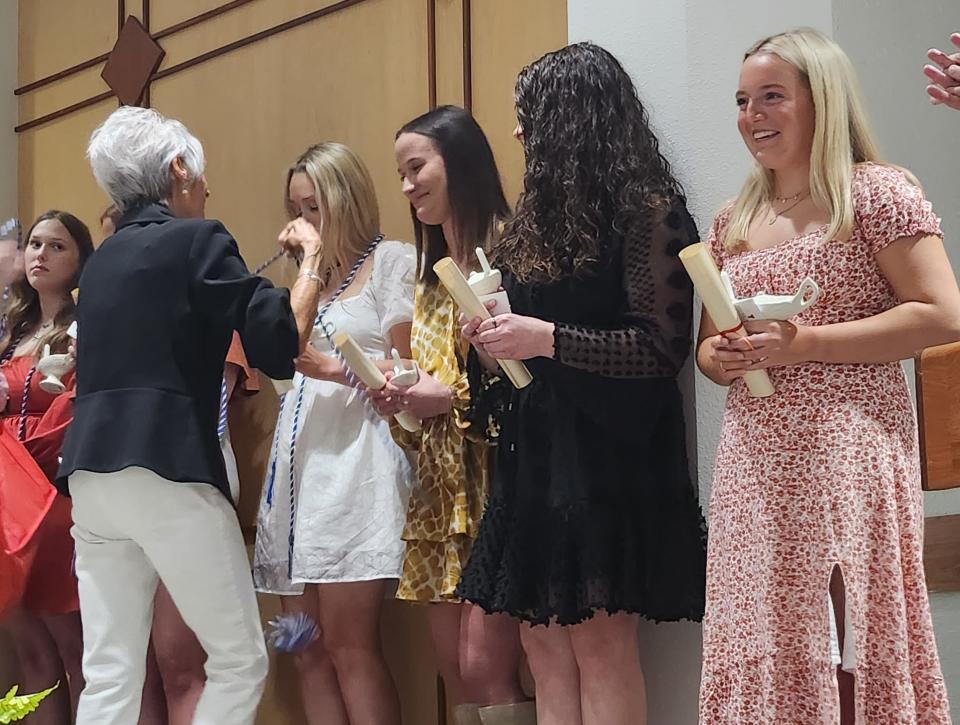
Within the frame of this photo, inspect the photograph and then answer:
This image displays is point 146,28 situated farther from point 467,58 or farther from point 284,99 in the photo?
point 467,58

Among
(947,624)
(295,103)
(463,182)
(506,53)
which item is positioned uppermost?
(295,103)

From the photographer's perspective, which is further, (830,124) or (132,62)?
(132,62)

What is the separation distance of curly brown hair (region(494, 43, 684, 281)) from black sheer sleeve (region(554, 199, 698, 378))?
5 centimetres

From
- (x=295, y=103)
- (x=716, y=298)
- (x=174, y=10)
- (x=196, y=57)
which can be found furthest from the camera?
(x=174, y=10)

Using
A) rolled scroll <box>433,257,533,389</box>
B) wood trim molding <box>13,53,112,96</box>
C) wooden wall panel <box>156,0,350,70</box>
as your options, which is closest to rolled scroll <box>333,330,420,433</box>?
rolled scroll <box>433,257,533,389</box>

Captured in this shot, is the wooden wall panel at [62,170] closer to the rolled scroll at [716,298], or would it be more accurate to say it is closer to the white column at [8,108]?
the white column at [8,108]

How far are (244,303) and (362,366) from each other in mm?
278

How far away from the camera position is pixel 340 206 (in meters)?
3.21

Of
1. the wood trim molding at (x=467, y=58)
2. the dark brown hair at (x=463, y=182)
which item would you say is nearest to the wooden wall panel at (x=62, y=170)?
the wood trim molding at (x=467, y=58)

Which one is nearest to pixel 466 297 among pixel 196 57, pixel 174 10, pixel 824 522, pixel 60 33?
pixel 824 522

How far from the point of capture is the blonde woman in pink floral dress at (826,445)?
188 cm

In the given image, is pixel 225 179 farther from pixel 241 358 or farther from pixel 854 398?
pixel 854 398

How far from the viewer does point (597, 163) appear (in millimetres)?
2443

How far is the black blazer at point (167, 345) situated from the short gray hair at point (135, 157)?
5.4 inches
